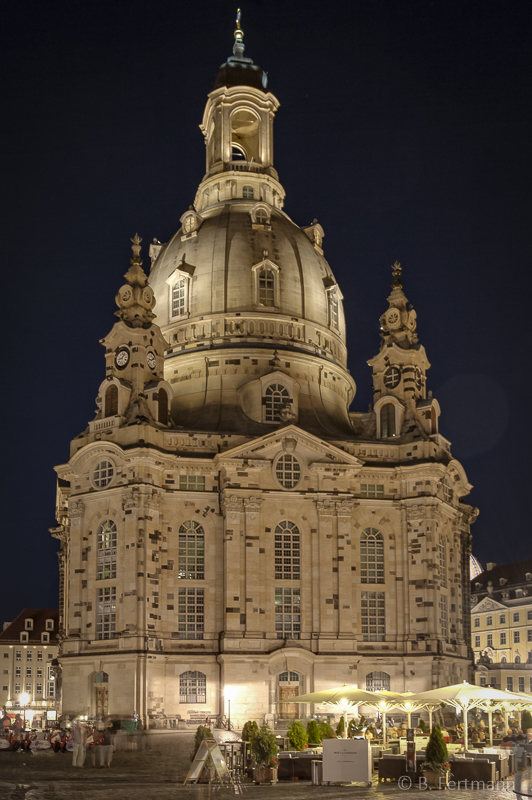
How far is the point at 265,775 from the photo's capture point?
40000 mm

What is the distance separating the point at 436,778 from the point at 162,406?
38755mm

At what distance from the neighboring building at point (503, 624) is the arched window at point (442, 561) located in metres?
44.8

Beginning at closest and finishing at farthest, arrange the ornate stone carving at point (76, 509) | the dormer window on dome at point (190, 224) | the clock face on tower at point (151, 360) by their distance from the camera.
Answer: the ornate stone carving at point (76, 509), the clock face on tower at point (151, 360), the dormer window on dome at point (190, 224)

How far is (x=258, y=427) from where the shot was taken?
72.8 meters

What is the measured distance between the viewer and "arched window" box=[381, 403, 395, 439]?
7706cm

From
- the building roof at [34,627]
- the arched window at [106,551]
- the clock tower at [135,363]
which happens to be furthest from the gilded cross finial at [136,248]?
the building roof at [34,627]

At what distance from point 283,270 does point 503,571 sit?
209ft

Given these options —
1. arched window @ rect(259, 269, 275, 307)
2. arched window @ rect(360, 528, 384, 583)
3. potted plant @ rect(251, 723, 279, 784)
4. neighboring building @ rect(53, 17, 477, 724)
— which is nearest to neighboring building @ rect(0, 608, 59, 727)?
neighboring building @ rect(53, 17, 477, 724)

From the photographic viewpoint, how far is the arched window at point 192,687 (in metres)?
66.6

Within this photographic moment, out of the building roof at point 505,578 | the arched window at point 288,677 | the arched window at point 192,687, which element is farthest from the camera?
the building roof at point 505,578

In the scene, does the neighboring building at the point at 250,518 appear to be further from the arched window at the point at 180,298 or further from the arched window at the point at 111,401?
the arched window at the point at 180,298

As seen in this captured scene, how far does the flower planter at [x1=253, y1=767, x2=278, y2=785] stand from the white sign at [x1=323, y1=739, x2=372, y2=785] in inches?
80.8

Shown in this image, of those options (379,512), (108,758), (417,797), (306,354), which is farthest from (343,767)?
(306,354)

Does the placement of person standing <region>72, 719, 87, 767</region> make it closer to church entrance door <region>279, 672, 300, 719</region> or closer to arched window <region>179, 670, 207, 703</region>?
arched window <region>179, 670, 207, 703</region>
